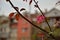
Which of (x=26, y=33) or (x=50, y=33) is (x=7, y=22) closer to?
(x=26, y=33)

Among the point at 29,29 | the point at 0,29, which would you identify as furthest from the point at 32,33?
the point at 0,29

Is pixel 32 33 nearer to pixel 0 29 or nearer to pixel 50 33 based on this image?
pixel 0 29

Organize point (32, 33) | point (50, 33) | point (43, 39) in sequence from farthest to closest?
point (32, 33), point (43, 39), point (50, 33)

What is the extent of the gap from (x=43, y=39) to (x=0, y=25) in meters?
22.2

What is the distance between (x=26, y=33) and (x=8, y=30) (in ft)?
5.63

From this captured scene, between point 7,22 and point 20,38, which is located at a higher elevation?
point 7,22

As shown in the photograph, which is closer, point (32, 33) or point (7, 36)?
point (32, 33)

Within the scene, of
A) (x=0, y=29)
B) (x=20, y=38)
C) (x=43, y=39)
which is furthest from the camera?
(x=0, y=29)

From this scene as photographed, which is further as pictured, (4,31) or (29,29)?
(4,31)

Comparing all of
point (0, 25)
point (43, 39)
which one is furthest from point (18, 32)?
point (43, 39)

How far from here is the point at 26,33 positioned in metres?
23.4

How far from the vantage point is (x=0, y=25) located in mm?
23453

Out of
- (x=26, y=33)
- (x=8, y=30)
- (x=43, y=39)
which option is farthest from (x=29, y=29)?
(x=43, y=39)

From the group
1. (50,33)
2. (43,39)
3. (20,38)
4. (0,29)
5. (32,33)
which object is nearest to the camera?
(50,33)
